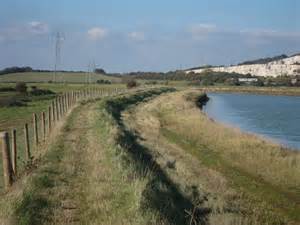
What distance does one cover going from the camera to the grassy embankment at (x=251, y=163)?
1683cm

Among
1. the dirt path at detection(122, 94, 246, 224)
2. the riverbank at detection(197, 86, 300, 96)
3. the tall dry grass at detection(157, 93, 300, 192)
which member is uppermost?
the dirt path at detection(122, 94, 246, 224)

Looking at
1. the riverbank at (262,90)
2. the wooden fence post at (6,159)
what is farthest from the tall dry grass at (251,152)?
the riverbank at (262,90)

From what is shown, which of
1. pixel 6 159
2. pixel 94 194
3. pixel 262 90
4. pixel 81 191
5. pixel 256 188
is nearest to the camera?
pixel 94 194

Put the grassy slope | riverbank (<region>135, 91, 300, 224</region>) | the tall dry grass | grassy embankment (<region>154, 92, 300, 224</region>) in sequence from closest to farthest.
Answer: riverbank (<region>135, 91, 300, 224</region>) < grassy embankment (<region>154, 92, 300, 224</region>) < the tall dry grass < the grassy slope

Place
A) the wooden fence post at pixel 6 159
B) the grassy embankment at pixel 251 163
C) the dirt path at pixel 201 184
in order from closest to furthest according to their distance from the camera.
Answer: the wooden fence post at pixel 6 159 < the dirt path at pixel 201 184 < the grassy embankment at pixel 251 163

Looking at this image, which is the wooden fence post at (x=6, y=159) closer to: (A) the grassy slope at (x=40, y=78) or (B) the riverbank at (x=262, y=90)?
(B) the riverbank at (x=262, y=90)

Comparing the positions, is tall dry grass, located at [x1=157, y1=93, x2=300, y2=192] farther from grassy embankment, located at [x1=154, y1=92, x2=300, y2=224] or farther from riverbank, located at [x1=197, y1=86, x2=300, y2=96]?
riverbank, located at [x1=197, y1=86, x2=300, y2=96]

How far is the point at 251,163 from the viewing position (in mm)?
22984

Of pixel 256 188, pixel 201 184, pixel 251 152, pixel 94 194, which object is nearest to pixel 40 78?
pixel 251 152

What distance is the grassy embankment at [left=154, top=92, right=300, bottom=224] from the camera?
16.8 meters

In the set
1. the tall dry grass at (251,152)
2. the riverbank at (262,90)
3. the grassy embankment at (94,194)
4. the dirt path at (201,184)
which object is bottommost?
the riverbank at (262,90)

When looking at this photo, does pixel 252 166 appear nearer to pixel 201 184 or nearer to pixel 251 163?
pixel 251 163

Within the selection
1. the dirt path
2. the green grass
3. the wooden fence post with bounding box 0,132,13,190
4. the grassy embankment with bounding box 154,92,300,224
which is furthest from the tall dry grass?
the wooden fence post with bounding box 0,132,13,190

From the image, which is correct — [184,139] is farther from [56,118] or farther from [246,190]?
[246,190]
